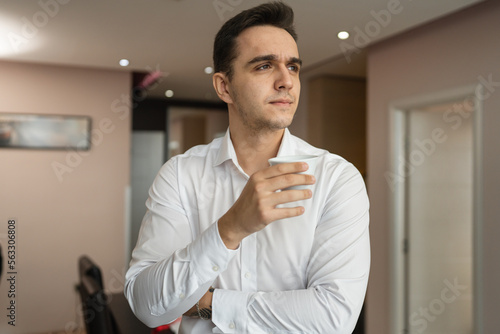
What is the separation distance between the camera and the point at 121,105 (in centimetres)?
470

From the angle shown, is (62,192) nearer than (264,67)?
No

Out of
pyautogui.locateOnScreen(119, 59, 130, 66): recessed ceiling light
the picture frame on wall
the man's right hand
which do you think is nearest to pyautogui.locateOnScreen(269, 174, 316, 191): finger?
the man's right hand

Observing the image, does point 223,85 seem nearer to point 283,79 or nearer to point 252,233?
point 283,79

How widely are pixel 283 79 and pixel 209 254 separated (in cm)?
45

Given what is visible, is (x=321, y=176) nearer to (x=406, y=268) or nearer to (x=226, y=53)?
(x=226, y=53)

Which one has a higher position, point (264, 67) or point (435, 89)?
point (435, 89)

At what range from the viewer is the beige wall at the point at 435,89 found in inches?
→ 104

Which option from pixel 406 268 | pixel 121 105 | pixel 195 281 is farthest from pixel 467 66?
pixel 121 105

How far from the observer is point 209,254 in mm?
841

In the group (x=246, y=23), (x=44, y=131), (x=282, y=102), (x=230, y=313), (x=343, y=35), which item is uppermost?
(x=343, y=35)

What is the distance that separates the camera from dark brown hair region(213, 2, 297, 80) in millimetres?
1111

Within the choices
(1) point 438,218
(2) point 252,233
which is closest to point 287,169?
(2) point 252,233

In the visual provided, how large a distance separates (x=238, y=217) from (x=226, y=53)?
0.53 metres

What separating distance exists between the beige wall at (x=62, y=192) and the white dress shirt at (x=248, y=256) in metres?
3.73
